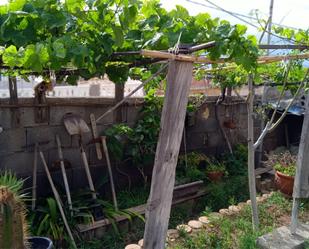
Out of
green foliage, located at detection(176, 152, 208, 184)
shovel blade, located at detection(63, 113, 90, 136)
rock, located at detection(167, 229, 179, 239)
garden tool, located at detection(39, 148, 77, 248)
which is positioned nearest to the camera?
rock, located at detection(167, 229, 179, 239)

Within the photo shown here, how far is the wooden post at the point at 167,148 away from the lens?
1.76 metres

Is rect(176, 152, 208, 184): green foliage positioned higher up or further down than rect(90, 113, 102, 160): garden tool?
further down

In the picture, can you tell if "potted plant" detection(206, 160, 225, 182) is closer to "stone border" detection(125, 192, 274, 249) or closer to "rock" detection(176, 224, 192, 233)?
"stone border" detection(125, 192, 274, 249)

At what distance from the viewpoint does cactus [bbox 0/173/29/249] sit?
1953 millimetres

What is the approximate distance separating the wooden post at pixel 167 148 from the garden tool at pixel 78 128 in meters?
2.19

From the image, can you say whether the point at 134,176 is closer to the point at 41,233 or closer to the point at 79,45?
the point at 41,233

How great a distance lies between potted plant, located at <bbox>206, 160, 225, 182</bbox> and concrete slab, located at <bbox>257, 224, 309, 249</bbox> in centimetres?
190

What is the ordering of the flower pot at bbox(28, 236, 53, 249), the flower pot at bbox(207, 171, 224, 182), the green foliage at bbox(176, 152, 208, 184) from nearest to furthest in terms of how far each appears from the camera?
the flower pot at bbox(28, 236, 53, 249) → the green foliage at bbox(176, 152, 208, 184) → the flower pot at bbox(207, 171, 224, 182)

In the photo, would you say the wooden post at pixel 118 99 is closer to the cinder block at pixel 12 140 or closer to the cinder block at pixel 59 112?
the cinder block at pixel 59 112

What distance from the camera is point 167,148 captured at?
5.93 feet

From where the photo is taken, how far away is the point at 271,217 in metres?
3.84

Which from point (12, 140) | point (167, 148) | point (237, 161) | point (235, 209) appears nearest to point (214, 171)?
point (237, 161)

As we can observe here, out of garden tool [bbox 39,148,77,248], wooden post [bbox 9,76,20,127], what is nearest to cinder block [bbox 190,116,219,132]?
garden tool [bbox 39,148,77,248]

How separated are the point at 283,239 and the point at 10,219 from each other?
2315mm
